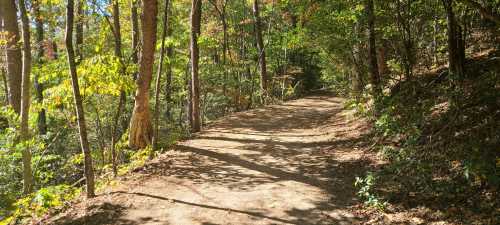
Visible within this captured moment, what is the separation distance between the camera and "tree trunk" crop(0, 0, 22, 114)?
956 centimetres

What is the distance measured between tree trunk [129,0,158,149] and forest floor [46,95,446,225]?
0.98m

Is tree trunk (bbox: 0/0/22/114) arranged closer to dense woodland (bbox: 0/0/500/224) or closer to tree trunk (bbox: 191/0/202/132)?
dense woodland (bbox: 0/0/500/224)

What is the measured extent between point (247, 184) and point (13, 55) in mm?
7500

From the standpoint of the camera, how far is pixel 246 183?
6.88m

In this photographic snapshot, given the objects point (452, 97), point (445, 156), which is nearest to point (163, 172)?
point (445, 156)

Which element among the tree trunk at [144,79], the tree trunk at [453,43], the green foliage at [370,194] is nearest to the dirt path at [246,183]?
the green foliage at [370,194]

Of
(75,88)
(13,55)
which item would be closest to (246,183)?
(75,88)

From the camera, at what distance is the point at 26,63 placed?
8.66 meters

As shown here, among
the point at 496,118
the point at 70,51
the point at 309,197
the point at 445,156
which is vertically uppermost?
the point at 70,51

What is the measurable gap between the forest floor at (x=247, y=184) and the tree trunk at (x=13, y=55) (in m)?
4.51

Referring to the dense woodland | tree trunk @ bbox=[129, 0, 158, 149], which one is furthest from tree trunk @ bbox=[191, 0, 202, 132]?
tree trunk @ bbox=[129, 0, 158, 149]

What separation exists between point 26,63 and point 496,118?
9.37m

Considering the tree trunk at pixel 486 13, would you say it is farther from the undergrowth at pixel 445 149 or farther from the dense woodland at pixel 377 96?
the undergrowth at pixel 445 149

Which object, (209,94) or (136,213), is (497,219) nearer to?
(136,213)
